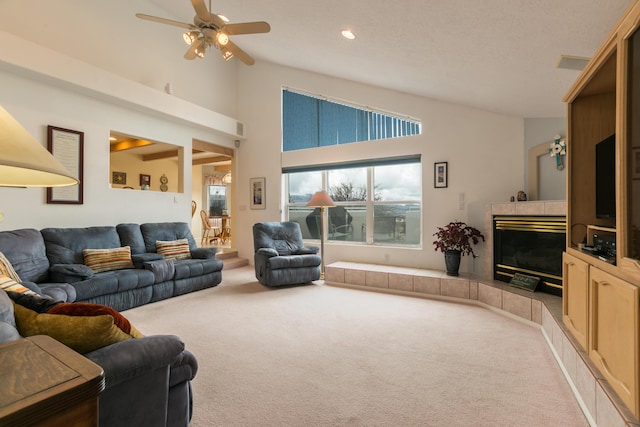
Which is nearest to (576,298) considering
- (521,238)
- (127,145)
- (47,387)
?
(521,238)

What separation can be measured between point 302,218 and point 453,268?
302 centimetres

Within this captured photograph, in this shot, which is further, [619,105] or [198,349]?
[198,349]

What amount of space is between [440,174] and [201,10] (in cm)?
362

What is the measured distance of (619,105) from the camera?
1478mm

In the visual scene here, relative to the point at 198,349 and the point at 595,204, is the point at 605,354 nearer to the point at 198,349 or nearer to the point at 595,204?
the point at 595,204

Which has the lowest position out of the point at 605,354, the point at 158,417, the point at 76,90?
the point at 158,417

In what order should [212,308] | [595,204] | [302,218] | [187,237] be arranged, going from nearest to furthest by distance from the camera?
[595,204]
[212,308]
[187,237]
[302,218]

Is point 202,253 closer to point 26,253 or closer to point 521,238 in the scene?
point 26,253

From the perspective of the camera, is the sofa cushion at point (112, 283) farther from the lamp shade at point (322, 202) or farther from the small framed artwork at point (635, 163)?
the small framed artwork at point (635, 163)

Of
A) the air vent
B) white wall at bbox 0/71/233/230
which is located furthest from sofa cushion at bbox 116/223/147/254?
the air vent

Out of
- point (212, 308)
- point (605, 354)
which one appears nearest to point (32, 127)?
point (212, 308)

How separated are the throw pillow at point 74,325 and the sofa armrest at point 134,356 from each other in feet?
0.15

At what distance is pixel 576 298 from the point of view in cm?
210

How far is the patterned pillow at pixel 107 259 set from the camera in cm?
362
